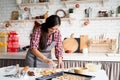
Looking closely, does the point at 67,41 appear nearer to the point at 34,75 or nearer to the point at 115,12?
the point at 115,12

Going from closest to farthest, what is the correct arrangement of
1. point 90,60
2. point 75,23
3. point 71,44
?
1. point 90,60
2. point 71,44
3. point 75,23

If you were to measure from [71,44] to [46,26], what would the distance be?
1390 millimetres

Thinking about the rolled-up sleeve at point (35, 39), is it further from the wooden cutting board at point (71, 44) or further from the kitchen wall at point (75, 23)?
the kitchen wall at point (75, 23)

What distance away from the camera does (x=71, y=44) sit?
161 inches

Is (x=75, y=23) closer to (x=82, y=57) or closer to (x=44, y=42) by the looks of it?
(x=82, y=57)

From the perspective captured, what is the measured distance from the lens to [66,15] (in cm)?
424

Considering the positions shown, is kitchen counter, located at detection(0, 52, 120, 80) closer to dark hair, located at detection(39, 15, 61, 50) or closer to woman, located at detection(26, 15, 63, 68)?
woman, located at detection(26, 15, 63, 68)

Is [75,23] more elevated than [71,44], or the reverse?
[75,23]

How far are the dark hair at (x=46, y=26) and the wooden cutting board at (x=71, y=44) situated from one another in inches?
44.7

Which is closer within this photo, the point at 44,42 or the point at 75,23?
the point at 44,42

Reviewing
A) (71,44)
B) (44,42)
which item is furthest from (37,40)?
(71,44)

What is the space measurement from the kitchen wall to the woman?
125 centimetres

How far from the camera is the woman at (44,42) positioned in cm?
274

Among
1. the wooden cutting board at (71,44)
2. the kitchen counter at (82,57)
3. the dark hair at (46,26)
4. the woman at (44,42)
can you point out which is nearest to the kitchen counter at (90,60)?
the kitchen counter at (82,57)
